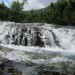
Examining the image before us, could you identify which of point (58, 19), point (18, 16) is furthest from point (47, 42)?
point (18, 16)

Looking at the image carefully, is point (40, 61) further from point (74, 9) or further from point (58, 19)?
point (74, 9)

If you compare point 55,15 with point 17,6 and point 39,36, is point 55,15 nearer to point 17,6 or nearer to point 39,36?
point 39,36

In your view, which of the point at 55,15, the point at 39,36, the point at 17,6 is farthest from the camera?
the point at 17,6

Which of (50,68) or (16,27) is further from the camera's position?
(16,27)

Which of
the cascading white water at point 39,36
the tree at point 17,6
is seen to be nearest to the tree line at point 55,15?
the cascading white water at point 39,36

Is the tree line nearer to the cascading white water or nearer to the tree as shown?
the cascading white water

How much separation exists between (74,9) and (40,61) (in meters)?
24.6

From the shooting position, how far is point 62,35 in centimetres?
2459

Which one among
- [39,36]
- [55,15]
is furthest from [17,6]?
[39,36]

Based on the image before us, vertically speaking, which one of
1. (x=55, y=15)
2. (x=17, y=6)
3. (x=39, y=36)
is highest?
(x=17, y=6)

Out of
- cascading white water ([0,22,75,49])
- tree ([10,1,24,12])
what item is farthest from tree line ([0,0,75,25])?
tree ([10,1,24,12])

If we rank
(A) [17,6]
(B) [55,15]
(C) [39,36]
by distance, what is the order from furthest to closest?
1. (A) [17,6]
2. (B) [55,15]
3. (C) [39,36]

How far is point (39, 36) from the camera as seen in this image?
933 inches

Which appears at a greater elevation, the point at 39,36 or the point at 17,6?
the point at 17,6
